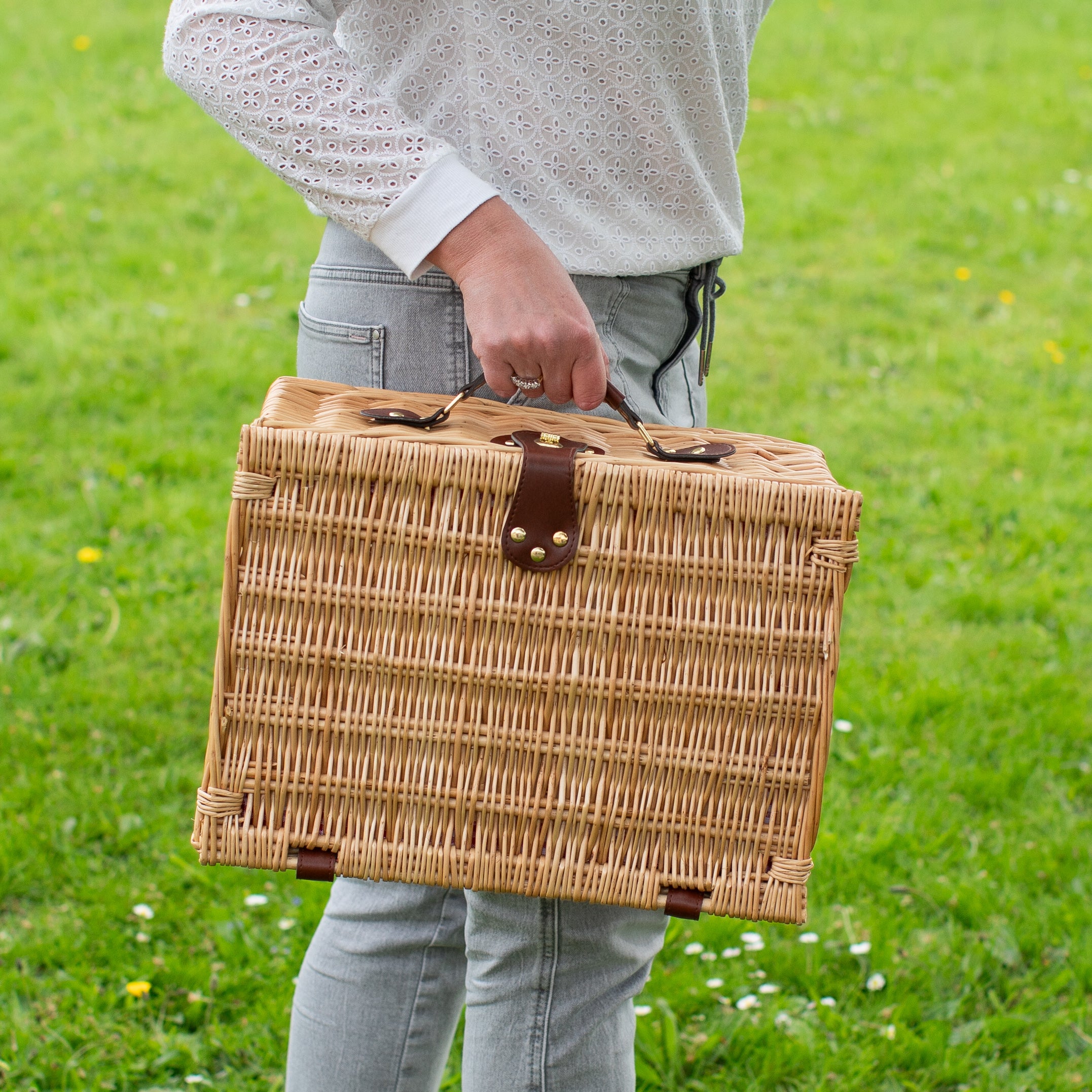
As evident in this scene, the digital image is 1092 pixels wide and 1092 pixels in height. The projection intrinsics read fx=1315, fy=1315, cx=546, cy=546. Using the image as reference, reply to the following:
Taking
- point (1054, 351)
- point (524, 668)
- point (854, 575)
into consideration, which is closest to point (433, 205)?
point (524, 668)

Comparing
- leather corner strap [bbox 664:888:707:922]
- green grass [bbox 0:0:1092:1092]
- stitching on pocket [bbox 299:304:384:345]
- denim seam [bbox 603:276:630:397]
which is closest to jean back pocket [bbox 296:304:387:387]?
stitching on pocket [bbox 299:304:384:345]

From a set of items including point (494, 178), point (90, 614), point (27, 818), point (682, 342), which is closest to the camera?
point (494, 178)

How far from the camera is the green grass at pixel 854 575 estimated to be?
196cm

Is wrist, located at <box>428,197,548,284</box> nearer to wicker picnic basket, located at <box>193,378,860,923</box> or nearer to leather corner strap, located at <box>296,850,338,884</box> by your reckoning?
wicker picnic basket, located at <box>193,378,860,923</box>

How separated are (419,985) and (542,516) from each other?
582 millimetres

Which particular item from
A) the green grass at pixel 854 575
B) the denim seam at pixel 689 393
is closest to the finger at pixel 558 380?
the denim seam at pixel 689 393

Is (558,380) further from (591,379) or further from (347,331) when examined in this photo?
(347,331)

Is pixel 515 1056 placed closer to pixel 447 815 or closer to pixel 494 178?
pixel 447 815

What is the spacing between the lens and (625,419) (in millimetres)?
1239

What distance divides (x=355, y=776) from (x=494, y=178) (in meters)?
0.57

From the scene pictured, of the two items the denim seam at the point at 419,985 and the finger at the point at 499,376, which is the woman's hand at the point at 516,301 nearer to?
the finger at the point at 499,376

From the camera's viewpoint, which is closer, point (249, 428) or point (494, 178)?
point (249, 428)

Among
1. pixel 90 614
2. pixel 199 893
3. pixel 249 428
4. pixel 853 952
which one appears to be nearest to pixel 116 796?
pixel 199 893

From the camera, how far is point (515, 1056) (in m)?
1.28
